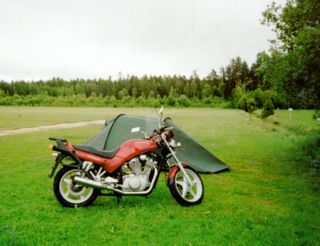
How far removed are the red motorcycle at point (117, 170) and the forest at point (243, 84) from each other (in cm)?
501

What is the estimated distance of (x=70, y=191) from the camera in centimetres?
652

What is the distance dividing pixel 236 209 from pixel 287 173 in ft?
13.4

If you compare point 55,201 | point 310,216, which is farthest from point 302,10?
point 55,201

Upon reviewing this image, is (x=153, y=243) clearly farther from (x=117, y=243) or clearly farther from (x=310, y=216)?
(x=310, y=216)

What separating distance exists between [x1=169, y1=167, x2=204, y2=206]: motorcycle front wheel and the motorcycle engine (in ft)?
1.50

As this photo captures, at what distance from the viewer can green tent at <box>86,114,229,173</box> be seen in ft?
32.5

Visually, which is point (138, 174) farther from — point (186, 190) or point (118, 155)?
point (186, 190)

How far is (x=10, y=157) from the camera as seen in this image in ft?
39.2

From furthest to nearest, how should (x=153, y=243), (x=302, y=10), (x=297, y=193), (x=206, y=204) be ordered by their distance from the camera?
1. (x=302, y=10)
2. (x=297, y=193)
3. (x=206, y=204)
4. (x=153, y=243)

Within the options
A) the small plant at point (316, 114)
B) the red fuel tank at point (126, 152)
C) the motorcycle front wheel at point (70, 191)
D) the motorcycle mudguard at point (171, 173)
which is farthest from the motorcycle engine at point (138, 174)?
the small plant at point (316, 114)

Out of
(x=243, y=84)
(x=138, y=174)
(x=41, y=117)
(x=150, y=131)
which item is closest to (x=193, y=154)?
(x=150, y=131)

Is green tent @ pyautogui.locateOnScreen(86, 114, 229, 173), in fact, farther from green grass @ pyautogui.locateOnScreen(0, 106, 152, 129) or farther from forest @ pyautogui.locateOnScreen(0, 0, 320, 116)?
green grass @ pyautogui.locateOnScreen(0, 106, 152, 129)

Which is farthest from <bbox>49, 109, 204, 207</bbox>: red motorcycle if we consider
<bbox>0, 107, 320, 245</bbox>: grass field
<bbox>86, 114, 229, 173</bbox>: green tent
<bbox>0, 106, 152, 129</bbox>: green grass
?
<bbox>0, 106, 152, 129</bbox>: green grass

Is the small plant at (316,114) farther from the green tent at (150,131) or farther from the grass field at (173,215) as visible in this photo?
the green tent at (150,131)
